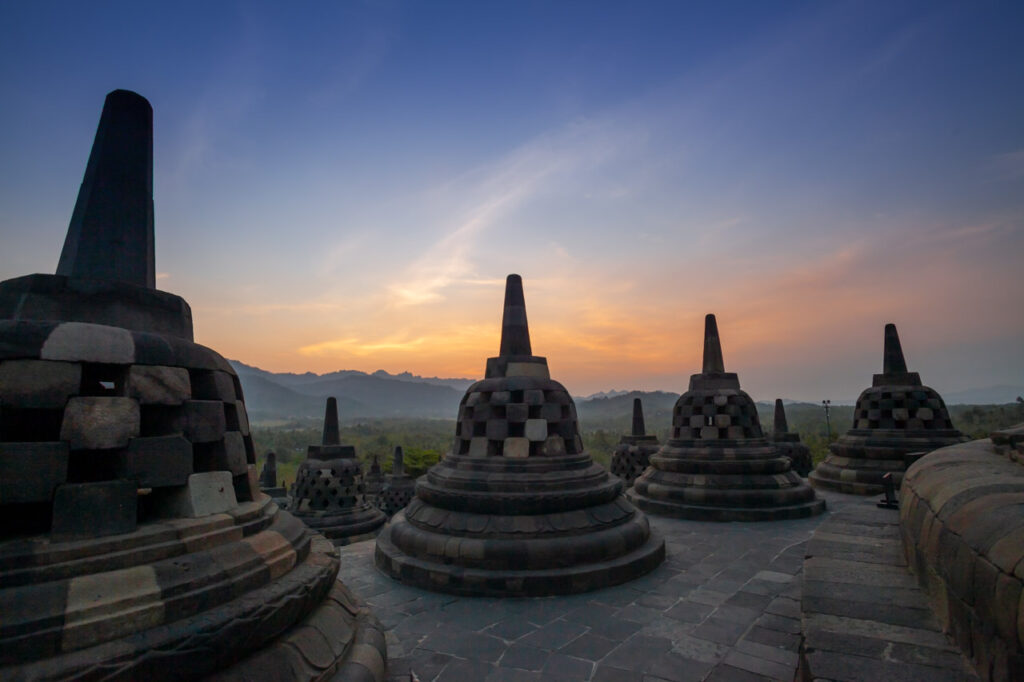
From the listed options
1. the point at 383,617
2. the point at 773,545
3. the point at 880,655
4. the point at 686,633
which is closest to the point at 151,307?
the point at 383,617

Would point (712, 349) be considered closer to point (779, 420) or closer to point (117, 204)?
point (779, 420)

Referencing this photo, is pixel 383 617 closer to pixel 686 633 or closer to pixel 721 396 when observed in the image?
pixel 686 633

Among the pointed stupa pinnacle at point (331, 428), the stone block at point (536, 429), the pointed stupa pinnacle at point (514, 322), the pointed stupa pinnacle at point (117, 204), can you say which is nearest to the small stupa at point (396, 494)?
the pointed stupa pinnacle at point (331, 428)

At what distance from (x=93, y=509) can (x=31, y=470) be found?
32 cm

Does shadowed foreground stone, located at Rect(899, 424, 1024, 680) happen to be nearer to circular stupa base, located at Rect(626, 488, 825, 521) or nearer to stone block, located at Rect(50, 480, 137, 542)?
stone block, located at Rect(50, 480, 137, 542)

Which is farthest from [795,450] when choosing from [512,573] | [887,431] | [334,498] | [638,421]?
[334,498]

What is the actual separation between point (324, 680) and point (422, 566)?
398 centimetres

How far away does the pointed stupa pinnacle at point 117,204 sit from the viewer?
333 cm

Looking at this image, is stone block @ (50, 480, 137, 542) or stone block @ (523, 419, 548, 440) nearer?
stone block @ (50, 480, 137, 542)

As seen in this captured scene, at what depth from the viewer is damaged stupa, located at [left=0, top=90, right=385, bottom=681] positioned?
2271 millimetres

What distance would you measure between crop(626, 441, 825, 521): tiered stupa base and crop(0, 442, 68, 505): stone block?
35.4 feet

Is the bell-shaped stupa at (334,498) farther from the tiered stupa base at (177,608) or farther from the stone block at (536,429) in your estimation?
the tiered stupa base at (177,608)

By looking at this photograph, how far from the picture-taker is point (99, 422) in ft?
8.62

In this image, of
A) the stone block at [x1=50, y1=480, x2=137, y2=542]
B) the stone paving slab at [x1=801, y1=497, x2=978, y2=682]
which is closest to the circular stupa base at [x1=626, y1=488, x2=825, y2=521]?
the stone paving slab at [x1=801, y1=497, x2=978, y2=682]
